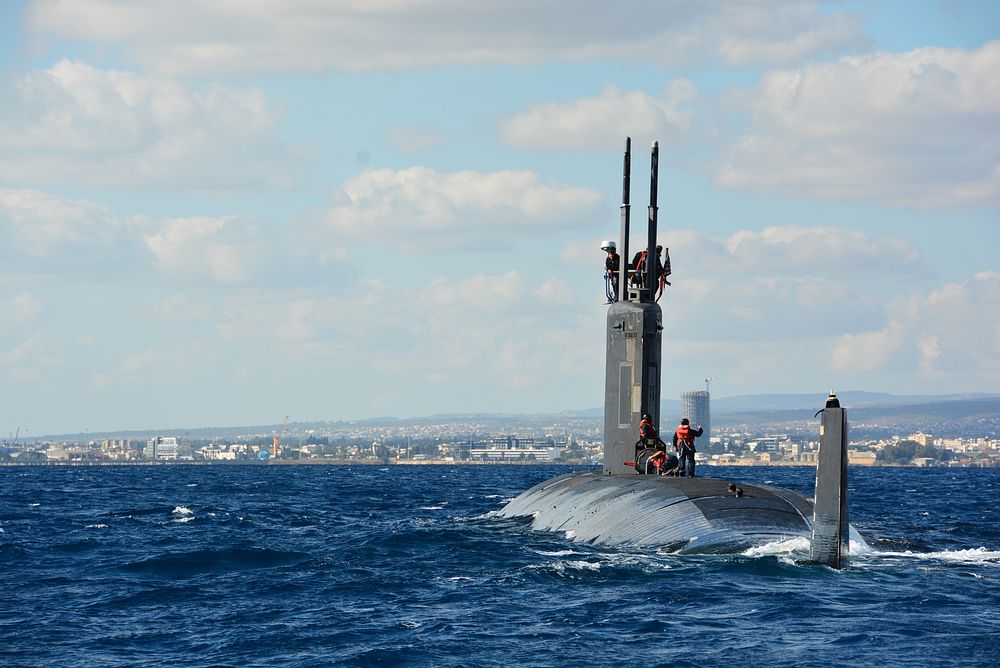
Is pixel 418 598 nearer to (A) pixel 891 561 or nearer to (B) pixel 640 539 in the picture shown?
(B) pixel 640 539

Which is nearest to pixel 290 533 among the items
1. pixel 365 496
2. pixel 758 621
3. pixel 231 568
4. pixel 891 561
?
pixel 231 568

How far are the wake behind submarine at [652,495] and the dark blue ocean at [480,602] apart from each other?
654 millimetres

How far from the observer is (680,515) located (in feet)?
87.4

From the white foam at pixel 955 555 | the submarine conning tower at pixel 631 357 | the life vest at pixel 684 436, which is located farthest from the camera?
the submarine conning tower at pixel 631 357

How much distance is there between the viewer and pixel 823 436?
22375 millimetres

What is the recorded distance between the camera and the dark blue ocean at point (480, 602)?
17.7 meters

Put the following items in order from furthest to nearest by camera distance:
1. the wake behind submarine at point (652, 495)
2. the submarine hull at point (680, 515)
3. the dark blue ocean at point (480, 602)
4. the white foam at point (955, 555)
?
the white foam at point (955, 555) → the submarine hull at point (680, 515) → the wake behind submarine at point (652, 495) → the dark blue ocean at point (480, 602)

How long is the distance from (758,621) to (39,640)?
1008cm

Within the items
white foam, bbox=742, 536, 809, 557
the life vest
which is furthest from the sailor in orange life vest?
white foam, bbox=742, 536, 809, 557

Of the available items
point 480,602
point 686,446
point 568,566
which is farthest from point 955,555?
point 480,602

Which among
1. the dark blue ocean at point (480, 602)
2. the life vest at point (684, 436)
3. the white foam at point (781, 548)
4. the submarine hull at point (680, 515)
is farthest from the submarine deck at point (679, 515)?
the life vest at point (684, 436)

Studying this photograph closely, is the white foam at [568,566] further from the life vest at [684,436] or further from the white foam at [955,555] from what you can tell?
the life vest at [684,436]

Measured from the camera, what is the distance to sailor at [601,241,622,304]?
3525cm

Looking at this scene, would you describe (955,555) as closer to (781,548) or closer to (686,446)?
(781,548)
